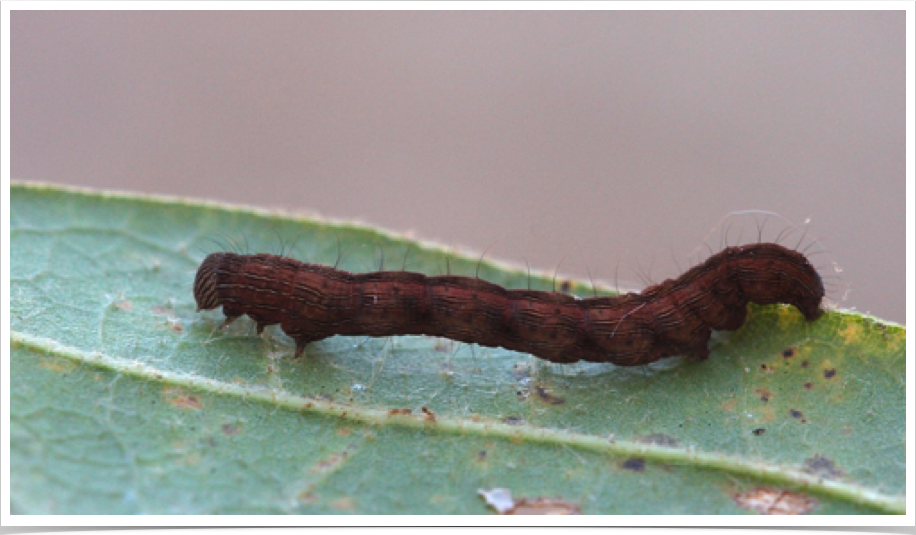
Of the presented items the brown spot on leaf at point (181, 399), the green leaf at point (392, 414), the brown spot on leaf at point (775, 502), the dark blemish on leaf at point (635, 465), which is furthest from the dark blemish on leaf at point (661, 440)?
the brown spot on leaf at point (181, 399)

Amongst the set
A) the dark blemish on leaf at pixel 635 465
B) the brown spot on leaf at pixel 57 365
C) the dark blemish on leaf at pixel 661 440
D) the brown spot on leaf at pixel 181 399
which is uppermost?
the brown spot on leaf at pixel 57 365

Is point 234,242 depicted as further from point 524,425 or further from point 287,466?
point 524,425

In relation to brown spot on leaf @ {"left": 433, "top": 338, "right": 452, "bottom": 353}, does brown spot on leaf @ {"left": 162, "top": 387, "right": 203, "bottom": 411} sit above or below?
below

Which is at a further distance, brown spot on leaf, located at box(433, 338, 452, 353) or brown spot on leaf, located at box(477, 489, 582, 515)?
brown spot on leaf, located at box(433, 338, 452, 353)

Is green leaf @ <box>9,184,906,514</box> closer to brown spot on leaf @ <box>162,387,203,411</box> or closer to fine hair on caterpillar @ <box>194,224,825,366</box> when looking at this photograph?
brown spot on leaf @ <box>162,387,203,411</box>

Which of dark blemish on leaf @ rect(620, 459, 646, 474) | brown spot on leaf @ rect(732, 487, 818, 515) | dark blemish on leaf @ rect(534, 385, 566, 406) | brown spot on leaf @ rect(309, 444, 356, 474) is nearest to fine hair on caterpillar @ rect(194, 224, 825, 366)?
dark blemish on leaf @ rect(534, 385, 566, 406)

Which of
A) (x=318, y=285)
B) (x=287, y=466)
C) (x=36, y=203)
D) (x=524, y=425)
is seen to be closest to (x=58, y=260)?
(x=36, y=203)

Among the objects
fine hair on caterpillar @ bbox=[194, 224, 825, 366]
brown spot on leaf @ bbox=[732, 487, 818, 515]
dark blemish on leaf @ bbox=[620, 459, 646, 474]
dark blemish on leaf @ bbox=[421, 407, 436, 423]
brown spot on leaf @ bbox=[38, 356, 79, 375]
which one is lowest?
brown spot on leaf @ bbox=[732, 487, 818, 515]

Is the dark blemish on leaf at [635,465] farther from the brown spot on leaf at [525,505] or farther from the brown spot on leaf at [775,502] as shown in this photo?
the brown spot on leaf at [775,502]
